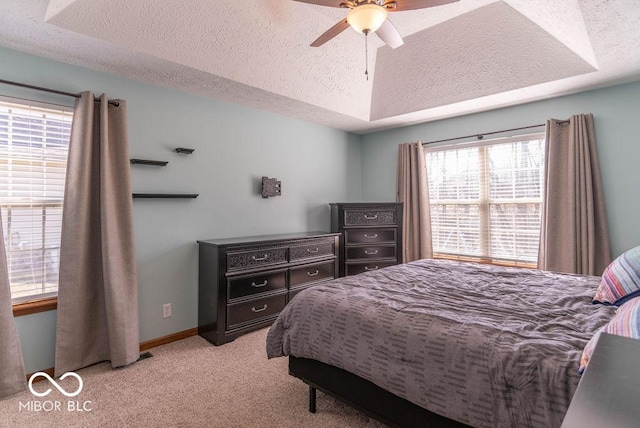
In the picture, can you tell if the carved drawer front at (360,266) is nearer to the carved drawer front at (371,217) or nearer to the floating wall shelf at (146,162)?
the carved drawer front at (371,217)

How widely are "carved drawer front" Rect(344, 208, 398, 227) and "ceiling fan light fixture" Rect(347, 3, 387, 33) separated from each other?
8.45 ft

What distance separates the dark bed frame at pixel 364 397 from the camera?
146 centimetres

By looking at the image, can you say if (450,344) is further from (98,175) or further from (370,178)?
(370,178)

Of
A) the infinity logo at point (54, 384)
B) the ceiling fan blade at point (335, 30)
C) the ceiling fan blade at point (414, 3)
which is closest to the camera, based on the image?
the ceiling fan blade at point (414, 3)

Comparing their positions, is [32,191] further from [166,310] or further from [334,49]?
[334,49]

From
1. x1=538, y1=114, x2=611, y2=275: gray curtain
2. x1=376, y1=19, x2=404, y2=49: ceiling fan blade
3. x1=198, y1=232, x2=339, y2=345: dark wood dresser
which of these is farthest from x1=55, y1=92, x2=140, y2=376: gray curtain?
x1=538, y1=114, x2=611, y2=275: gray curtain

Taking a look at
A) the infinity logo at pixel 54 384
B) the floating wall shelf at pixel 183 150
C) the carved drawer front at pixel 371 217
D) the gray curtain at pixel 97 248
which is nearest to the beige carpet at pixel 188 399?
the infinity logo at pixel 54 384

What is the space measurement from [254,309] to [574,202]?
3.38m

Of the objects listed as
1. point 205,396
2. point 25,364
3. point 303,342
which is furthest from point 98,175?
point 303,342

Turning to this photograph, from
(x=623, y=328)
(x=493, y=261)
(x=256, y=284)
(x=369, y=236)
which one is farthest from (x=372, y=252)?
(x=623, y=328)

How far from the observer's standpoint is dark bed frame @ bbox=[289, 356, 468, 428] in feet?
4.79

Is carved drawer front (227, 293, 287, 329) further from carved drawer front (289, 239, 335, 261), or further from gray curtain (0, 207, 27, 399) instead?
gray curtain (0, 207, 27, 399)

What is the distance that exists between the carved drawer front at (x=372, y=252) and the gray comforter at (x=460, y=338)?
1842 mm

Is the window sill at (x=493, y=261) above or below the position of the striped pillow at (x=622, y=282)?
below
